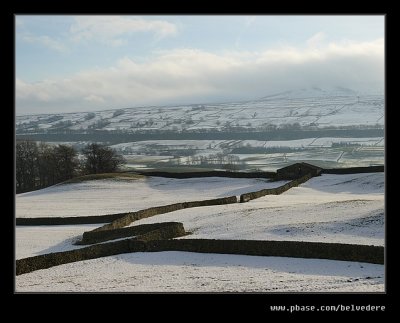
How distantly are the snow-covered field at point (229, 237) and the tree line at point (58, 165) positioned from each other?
27.2m

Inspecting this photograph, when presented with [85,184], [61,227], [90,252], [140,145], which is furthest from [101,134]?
[90,252]

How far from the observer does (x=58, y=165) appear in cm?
8225

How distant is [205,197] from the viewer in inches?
1965

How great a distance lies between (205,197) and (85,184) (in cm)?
1707

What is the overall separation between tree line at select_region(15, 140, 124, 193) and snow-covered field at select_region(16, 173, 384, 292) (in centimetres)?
2718

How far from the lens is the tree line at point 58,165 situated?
81.2m

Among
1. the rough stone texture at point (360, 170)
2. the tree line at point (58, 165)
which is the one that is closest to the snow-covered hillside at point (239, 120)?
the tree line at point (58, 165)

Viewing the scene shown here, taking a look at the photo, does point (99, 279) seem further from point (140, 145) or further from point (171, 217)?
point (140, 145)

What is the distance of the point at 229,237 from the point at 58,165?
2342 inches

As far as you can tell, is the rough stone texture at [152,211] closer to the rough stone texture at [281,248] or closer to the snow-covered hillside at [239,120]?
A: the rough stone texture at [281,248]

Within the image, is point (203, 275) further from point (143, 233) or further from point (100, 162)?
Result: point (100, 162)

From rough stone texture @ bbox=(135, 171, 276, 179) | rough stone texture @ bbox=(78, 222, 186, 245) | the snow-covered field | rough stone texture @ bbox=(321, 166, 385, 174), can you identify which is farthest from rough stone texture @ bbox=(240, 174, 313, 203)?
rough stone texture @ bbox=(78, 222, 186, 245)

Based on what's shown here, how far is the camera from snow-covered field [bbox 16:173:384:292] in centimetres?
1970
